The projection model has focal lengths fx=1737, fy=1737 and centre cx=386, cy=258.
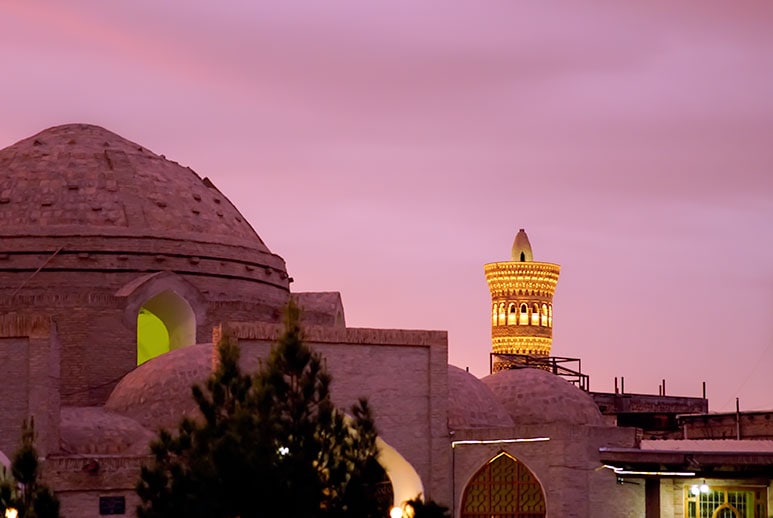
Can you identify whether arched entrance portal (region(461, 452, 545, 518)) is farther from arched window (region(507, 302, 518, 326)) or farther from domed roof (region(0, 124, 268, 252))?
arched window (region(507, 302, 518, 326))

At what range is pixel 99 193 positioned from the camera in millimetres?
33625

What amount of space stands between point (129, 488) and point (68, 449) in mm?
1449

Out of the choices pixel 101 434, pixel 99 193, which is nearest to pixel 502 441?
pixel 101 434

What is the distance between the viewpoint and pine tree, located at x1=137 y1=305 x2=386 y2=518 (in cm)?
1872

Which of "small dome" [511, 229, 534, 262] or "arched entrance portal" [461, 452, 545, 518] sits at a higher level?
"small dome" [511, 229, 534, 262]

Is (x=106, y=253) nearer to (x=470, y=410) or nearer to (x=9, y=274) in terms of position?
(x=9, y=274)

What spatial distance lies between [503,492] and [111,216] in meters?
9.63

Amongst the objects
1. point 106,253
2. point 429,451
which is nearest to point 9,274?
point 106,253

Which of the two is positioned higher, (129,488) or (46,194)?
→ (46,194)

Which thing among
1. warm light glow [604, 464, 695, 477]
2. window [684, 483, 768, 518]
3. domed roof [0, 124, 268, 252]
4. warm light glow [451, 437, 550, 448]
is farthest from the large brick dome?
window [684, 483, 768, 518]

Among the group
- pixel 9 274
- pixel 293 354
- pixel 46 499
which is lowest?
pixel 46 499

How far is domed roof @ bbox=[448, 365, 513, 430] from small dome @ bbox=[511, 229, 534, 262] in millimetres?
32601

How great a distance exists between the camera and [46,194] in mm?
33375

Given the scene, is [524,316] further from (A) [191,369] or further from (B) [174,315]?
(A) [191,369]
